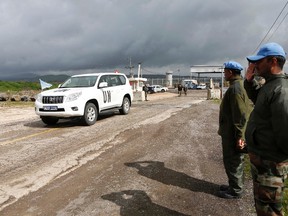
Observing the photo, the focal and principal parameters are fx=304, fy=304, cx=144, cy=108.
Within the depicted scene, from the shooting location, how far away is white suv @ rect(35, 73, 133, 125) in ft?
34.2

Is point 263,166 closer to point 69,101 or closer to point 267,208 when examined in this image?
point 267,208

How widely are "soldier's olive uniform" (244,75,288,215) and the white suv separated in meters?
8.37

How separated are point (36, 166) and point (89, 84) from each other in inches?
242

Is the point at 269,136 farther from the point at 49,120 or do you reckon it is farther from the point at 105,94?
the point at 49,120

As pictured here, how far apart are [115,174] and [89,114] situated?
5.83m

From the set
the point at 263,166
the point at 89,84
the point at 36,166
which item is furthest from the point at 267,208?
the point at 89,84

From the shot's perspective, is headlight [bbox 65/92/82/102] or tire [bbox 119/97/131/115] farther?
tire [bbox 119/97/131/115]

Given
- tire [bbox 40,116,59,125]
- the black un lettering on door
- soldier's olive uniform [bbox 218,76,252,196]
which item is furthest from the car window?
soldier's olive uniform [bbox 218,76,252,196]

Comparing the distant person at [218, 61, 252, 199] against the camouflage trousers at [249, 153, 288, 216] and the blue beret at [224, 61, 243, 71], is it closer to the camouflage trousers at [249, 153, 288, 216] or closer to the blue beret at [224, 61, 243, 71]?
the blue beret at [224, 61, 243, 71]

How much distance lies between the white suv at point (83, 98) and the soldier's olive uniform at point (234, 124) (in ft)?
22.9

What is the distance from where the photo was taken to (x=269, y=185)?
263 centimetres

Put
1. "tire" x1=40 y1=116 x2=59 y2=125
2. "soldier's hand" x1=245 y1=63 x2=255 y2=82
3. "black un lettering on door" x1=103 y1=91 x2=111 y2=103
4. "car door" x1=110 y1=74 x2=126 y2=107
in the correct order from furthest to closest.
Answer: "car door" x1=110 y1=74 x2=126 y2=107, "black un lettering on door" x1=103 y1=91 x2=111 y2=103, "tire" x1=40 y1=116 x2=59 y2=125, "soldier's hand" x1=245 y1=63 x2=255 y2=82

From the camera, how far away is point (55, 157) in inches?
256

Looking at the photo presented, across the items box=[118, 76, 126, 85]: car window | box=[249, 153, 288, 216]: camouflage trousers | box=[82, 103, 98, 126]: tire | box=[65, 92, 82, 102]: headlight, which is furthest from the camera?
box=[118, 76, 126, 85]: car window
